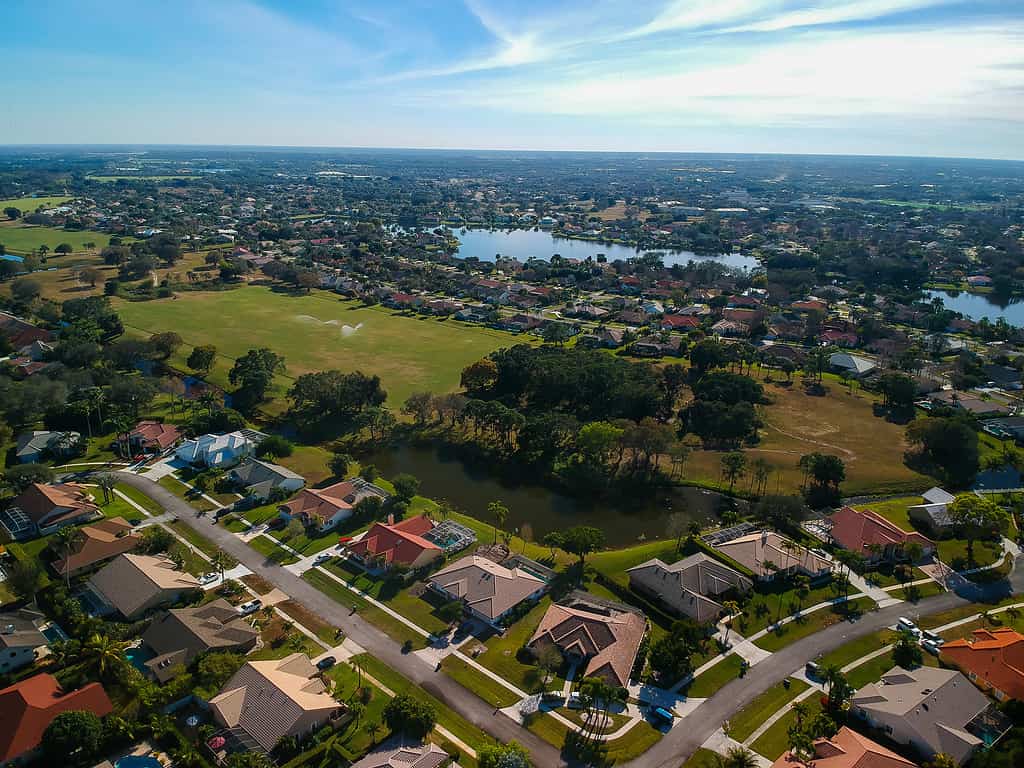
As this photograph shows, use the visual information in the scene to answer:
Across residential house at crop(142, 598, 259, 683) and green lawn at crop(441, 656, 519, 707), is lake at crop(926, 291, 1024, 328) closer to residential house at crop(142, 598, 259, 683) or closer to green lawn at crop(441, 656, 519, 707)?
green lawn at crop(441, 656, 519, 707)

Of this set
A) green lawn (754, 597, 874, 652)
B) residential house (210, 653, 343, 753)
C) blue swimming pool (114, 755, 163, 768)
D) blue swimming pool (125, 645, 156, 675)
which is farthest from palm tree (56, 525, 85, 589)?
green lawn (754, 597, 874, 652)

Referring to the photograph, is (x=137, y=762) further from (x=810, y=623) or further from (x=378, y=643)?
(x=810, y=623)

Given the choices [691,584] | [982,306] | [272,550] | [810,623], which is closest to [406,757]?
[691,584]

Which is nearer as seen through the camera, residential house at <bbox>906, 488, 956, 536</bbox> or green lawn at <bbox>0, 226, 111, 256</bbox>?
residential house at <bbox>906, 488, 956, 536</bbox>

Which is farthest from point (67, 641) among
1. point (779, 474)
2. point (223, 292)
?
point (223, 292)

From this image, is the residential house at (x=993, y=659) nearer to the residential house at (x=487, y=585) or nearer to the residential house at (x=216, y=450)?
the residential house at (x=487, y=585)

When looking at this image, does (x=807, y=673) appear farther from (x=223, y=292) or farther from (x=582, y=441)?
(x=223, y=292)
